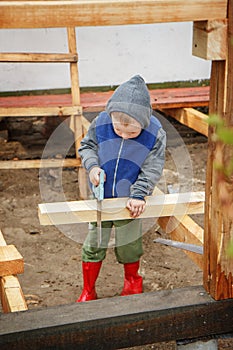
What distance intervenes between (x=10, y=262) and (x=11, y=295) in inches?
7.2

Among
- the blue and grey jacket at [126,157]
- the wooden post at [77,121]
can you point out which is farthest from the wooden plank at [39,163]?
the blue and grey jacket at [126,157]

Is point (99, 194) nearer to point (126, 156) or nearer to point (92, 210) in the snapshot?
point (92, 210)

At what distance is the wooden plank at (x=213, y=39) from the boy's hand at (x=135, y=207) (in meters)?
0.99

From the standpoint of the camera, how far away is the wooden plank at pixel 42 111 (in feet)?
15.7

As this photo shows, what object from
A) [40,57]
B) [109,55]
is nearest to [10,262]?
[40,57]

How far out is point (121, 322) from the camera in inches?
84.7

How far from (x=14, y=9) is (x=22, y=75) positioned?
14.1 feet

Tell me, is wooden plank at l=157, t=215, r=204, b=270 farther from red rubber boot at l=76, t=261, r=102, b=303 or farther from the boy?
red rubber boot at l=76, t=261, r=102, b=303

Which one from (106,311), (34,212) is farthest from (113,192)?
(34,212)

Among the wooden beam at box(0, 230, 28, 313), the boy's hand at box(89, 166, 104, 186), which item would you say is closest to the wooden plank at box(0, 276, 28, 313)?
the wooden beam at box(0, 230, 28, 313)

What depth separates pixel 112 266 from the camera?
3770 mm

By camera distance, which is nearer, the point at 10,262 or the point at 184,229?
the point at 10,262

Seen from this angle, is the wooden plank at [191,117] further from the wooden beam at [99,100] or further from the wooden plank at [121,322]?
the wooden plank at [121,322]

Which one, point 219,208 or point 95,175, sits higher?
point 219,208
